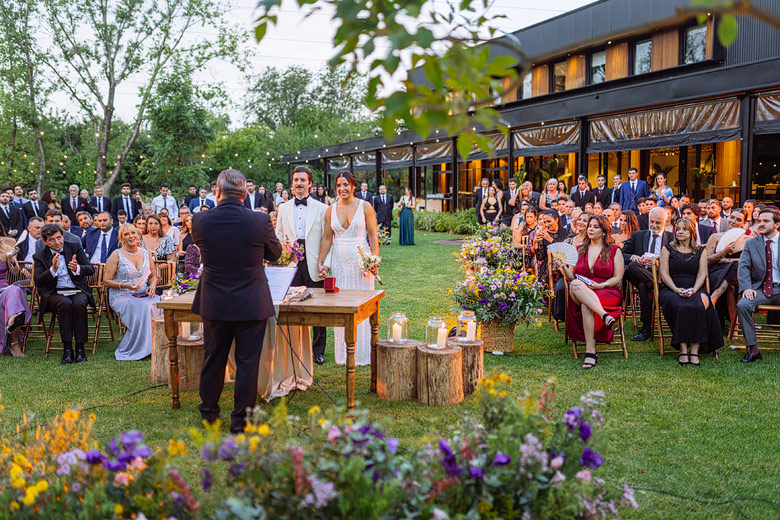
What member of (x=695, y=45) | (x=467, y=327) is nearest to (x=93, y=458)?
(x=467, y=327)

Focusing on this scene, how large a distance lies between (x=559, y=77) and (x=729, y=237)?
1736 cm

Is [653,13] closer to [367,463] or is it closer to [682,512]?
[682,512]

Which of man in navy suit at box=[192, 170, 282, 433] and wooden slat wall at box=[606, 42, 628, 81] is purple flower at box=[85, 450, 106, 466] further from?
wooden slat wall at box=[606, 42, 628, 81]

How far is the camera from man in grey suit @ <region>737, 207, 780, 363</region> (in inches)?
270

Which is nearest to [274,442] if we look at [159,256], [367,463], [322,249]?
[367,463]

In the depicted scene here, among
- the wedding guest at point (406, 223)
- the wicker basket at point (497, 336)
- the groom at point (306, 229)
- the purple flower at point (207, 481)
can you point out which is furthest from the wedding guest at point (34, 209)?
the purple flower at point (207, 481)

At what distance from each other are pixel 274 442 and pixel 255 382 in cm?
211

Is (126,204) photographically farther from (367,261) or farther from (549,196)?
(367,261)

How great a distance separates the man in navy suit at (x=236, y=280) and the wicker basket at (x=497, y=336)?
3.23 meters

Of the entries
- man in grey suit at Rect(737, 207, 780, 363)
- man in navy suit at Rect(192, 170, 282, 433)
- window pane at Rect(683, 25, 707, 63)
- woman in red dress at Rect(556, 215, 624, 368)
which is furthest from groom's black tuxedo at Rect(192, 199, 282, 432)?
window pane at Rect(683, 25, 707, 63)

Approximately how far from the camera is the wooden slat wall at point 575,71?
74.5 feet

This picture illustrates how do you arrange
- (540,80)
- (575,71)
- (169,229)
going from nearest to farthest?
(169,229), (575,71), (540,80)

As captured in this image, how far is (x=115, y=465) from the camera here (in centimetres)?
227

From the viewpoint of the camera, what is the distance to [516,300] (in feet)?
22.7
